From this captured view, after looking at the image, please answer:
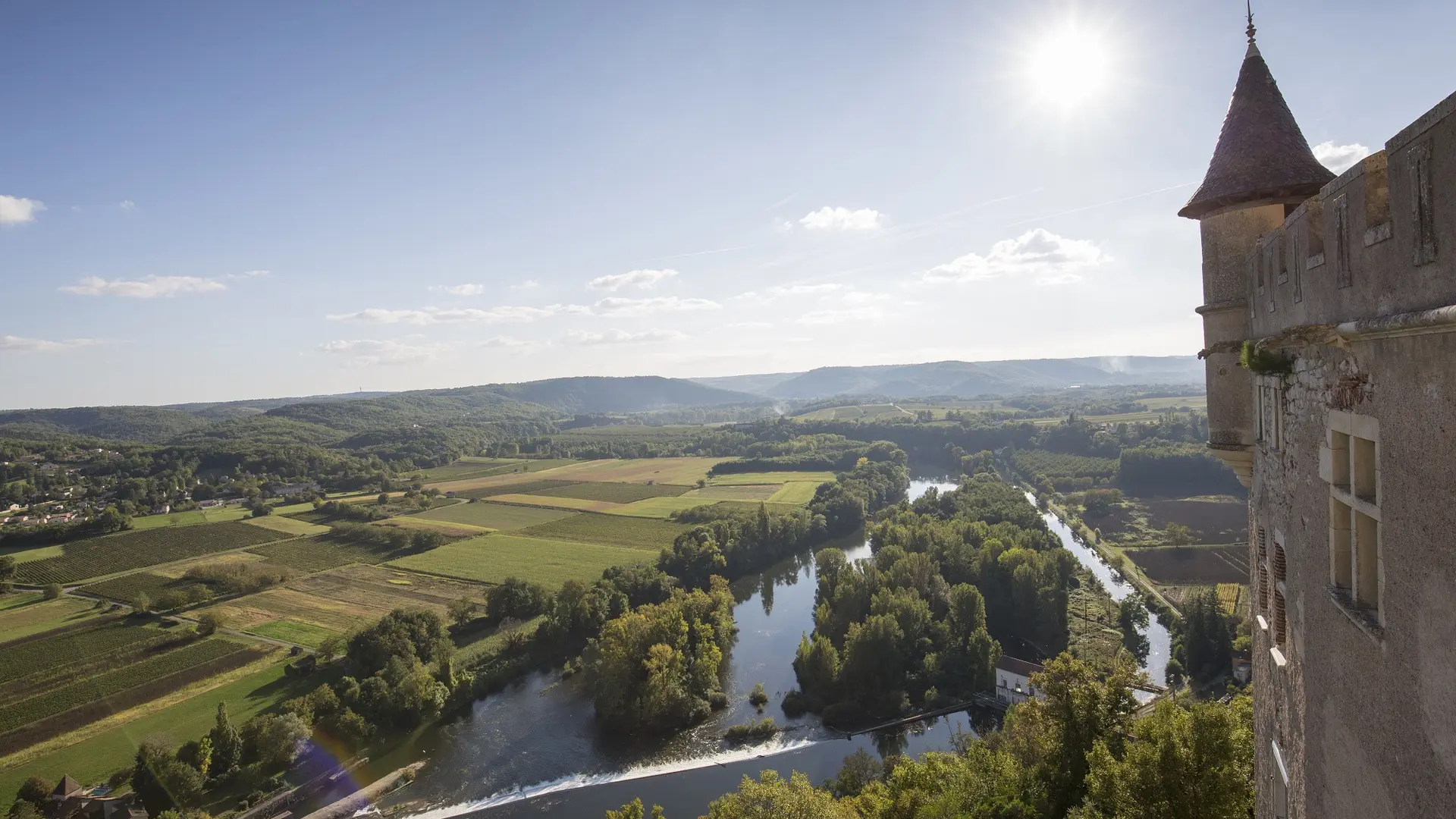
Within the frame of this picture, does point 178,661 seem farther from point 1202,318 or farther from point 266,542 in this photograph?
point 1202,318

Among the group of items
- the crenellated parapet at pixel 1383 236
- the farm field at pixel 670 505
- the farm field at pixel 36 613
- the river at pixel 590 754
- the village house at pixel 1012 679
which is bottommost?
the river at pixel 590 754

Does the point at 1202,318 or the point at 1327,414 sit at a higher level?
the point at 1202,318

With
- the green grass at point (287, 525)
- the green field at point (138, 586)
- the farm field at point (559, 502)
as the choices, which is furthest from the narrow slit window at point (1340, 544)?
the green grass at point (287, 525)

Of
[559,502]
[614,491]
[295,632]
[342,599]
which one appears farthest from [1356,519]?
[614,491]

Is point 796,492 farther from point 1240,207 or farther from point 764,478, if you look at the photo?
point 1240,207

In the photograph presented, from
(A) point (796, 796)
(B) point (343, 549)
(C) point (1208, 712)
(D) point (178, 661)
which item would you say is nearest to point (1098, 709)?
(C) point (1208, 712)

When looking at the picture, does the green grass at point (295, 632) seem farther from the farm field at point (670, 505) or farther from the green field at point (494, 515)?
the farm field at point (670, 505)
